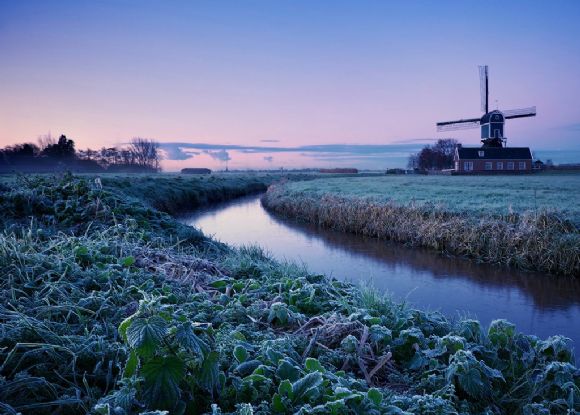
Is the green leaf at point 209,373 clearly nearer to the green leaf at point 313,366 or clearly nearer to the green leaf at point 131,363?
the green leaf at point 131,363

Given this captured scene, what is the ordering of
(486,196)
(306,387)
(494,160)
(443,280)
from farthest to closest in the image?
(494,160) < (486,196) < (443,280) < (306,387)

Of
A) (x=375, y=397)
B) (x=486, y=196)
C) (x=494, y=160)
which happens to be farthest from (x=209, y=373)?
(x=494, y=160)

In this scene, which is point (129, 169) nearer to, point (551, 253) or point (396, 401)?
point (551, 253)

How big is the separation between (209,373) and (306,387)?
605 millimetres

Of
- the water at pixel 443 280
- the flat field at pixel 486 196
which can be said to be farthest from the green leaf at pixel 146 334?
the flat field at pixel 486 196

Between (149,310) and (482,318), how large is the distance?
773 cm

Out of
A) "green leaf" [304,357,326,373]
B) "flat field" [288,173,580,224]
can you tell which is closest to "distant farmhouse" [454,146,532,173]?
"flat field" [288,173,580,224]

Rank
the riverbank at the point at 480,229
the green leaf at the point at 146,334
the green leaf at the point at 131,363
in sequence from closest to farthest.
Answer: the green leaf at the point at 146,334 → the green leaf at the point at 131,363 → the riverbank at the point at 480,229

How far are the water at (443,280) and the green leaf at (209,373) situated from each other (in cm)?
424

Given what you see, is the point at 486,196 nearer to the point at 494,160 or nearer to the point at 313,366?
the point at 313,366

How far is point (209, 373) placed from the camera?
242 cm

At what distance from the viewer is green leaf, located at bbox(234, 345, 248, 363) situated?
295 cm

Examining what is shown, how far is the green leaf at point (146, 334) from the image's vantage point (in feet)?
7.17

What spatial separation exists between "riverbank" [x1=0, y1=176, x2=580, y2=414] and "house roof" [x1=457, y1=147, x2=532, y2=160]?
221 feet
